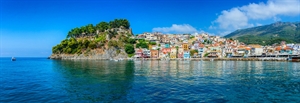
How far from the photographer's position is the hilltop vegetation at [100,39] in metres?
126

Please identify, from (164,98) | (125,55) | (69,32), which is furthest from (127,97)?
(69,32)

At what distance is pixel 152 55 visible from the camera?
12825cm

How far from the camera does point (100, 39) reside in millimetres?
133500

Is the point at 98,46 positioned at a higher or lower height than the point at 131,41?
lower

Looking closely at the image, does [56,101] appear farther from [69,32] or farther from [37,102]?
[69,32]

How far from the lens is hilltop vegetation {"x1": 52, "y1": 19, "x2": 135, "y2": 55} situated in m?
126

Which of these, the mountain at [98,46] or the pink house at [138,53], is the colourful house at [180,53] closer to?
the pink house at [138,53]

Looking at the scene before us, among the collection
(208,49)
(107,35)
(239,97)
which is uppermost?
(107,35)

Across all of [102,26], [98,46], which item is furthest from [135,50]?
[102,26]

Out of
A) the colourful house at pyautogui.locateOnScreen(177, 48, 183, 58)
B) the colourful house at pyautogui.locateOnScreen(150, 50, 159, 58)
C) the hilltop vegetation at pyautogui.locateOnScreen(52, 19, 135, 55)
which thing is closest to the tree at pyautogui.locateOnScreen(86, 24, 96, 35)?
the hilltop vegetation at pyautogui.locateOnScreen(52, 19, 135, 55)

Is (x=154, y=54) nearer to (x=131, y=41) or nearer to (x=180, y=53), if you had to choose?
(x=180, y=53)

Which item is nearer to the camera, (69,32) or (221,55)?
(221,55)

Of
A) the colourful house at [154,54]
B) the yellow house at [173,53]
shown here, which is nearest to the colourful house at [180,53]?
the yellow house at [173,53]

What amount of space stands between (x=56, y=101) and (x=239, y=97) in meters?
14.6
